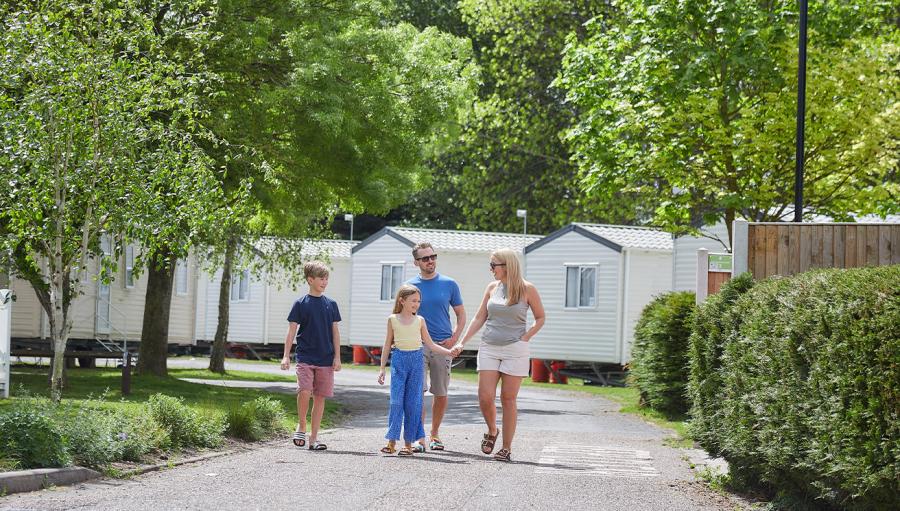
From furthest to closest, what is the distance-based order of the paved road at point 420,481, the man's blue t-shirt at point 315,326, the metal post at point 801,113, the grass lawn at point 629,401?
1. the metal post at point 801,113
2. the grass lawn at point 629,401
3. the man's blue t-shirt at point 315,326
4. the paved road at point 420,481

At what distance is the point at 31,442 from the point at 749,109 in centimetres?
1318

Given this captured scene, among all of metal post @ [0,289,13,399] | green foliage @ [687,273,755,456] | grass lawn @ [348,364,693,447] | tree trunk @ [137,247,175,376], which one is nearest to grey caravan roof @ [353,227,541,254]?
grass lawn @ [348,364,693,447]

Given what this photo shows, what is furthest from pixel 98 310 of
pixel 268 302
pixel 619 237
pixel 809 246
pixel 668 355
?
pixel 809 246

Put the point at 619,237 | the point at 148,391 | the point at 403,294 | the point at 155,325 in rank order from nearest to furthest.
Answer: the point at 403,294, the point at 148,391, the point at 155,325, the point at 619,237

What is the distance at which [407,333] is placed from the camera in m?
10.9

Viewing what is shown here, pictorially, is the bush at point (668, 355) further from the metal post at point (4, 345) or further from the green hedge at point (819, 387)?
the metal post at point (4, 345)

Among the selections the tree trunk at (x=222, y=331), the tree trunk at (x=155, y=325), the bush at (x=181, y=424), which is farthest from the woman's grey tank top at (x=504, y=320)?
the tree trunk at (x=222, y=331)

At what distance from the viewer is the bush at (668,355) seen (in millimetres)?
17484

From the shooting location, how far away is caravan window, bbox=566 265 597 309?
30500 mm

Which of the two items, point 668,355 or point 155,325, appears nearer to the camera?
point 668,355

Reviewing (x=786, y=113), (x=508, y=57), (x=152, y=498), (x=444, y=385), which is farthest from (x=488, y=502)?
(x=508, y=57)

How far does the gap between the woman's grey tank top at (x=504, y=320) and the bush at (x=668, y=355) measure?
633cm

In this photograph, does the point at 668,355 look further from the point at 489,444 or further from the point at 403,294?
the point at 403,294

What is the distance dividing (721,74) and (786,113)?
1.30 meters
